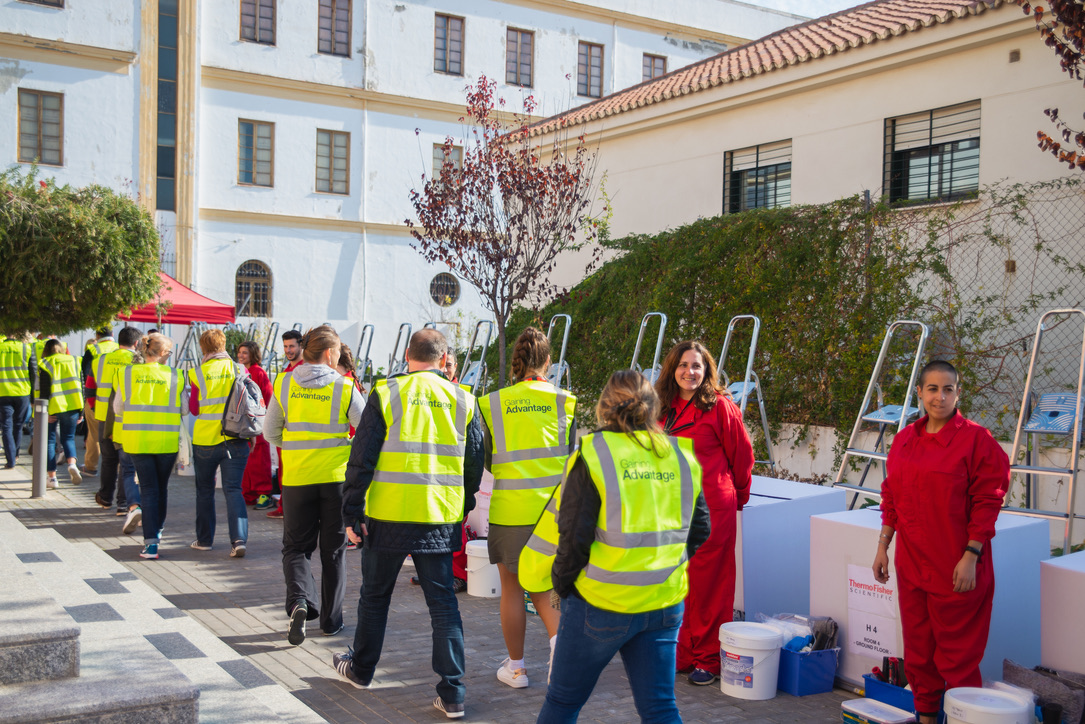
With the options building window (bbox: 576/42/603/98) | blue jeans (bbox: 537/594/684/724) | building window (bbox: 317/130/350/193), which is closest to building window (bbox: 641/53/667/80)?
building window (bbox: 576/42/603/98)

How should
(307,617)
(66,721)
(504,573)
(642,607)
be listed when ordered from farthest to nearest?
1. (307,617)
2. (504,573)
3. (66,721)
4. (642,607)

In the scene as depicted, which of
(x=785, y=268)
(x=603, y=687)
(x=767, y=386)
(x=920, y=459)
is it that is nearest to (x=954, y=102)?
(x=785, y=268)

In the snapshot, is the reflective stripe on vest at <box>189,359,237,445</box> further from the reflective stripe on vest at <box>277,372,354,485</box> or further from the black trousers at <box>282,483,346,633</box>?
the black trousers at <box>282,483,346,633</box>

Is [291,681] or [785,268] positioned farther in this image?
[785,268]

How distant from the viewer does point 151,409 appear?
856cm

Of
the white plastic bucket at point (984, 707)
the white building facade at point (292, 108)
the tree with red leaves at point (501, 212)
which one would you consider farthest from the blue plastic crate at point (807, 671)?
the white building facade at point (292, 108)

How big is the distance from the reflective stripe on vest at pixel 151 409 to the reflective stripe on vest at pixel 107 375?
225cm

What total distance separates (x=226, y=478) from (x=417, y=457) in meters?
4.37

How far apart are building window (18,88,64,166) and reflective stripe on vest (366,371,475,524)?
77.0ft

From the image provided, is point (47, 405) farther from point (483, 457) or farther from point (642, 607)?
point (642, 607)

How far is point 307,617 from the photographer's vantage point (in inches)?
263

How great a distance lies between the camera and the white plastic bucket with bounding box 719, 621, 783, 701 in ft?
17.8

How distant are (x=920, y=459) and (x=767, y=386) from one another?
22.5 ft

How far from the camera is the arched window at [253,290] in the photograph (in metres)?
27.1
